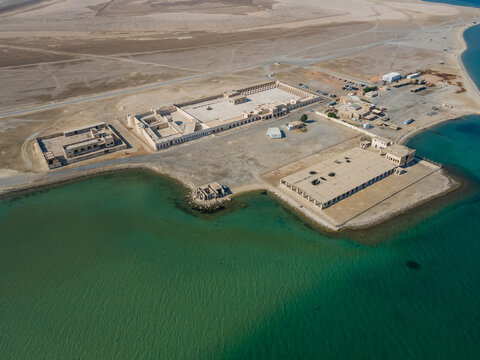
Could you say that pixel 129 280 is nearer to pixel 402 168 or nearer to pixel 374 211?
pixel 374 211

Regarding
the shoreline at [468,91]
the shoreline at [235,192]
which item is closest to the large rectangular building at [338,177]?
the shoreline at [235,192]

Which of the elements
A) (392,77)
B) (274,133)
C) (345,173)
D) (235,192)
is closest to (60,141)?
(235,192)

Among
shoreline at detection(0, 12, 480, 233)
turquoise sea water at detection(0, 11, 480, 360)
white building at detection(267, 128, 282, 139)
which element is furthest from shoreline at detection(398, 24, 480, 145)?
white building at detection(267, 128, 282, 139)

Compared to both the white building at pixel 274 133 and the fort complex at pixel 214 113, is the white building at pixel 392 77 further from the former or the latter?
the white building at pixel 274 133

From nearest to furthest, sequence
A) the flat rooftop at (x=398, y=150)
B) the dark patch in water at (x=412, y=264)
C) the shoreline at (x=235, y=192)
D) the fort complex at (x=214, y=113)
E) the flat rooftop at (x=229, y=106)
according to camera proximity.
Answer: the dark patch in water at (x=412, y=264) < the shoreline at (x=235, y=192) < the flat rooftop at (x=398, y=150) < the fort complex at (x=214, y=113) < the flat rooftop at (x=229, y=106)

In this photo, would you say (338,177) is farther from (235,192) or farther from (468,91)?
(468,91)

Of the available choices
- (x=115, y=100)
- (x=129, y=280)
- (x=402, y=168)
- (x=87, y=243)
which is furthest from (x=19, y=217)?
(x=402, y=168)
